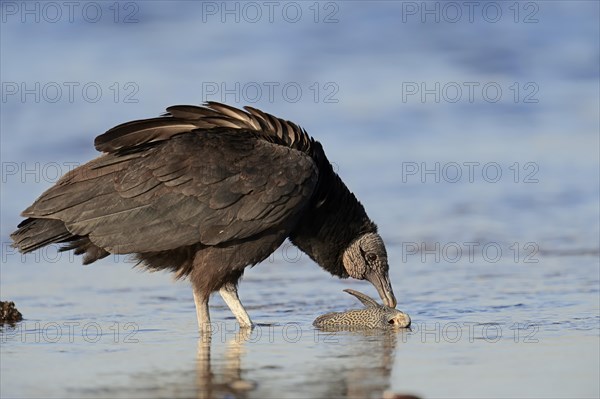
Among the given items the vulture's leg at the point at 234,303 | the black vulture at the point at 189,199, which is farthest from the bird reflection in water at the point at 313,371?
the black vulture at the point at 189,199

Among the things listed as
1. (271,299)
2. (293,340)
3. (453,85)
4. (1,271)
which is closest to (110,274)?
(1,271)

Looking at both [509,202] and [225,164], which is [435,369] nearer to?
[225,164]

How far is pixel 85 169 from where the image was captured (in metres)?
7.86

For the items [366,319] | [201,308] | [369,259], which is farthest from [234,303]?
[369,259]

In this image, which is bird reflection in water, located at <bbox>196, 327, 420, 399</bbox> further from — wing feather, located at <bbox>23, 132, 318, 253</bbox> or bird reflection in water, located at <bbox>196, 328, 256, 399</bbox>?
wing feather, located at <bbox>23, 132, 318, 253</bbox>

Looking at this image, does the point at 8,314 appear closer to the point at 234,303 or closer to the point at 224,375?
the point at 234,303

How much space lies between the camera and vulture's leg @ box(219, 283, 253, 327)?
784 cm

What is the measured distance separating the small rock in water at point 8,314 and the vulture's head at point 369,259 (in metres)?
2.23

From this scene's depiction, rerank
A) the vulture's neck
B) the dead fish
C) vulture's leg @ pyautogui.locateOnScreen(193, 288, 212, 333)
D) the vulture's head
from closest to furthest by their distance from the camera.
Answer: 1. the dead fish
2. vulture's leg @ pyautogui.locateOnScreen(193, 288, 212, 333)
3. the vulture's neck
4. the vulture's head

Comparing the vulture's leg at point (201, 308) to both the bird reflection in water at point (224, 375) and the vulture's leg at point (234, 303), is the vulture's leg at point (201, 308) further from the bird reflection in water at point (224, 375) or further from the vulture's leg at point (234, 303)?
the bird reflection in water at point (224, 375)

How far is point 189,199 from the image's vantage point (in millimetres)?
7660

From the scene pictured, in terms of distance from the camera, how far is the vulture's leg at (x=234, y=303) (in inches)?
309

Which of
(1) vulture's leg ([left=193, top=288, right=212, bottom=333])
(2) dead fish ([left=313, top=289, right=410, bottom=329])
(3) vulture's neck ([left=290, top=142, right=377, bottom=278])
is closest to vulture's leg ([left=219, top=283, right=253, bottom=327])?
(1) vulture's leg ([left=193, top=288, right=212, bottom=333])

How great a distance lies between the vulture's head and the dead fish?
68 cm
